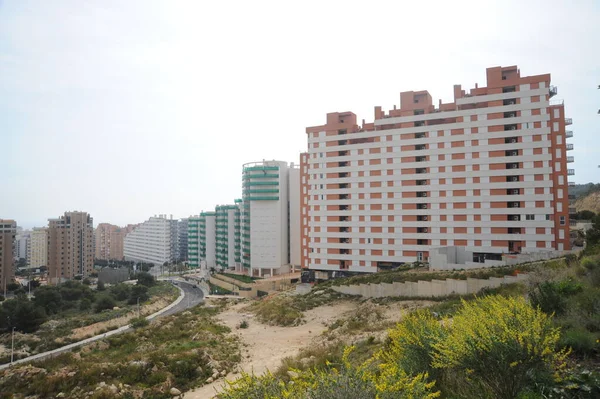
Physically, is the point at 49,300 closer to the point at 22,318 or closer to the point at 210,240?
the point at 22,318

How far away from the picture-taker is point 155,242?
150m

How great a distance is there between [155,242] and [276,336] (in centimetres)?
13769

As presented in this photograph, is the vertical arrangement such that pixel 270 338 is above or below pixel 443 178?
below

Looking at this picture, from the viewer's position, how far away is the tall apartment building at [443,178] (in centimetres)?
4350

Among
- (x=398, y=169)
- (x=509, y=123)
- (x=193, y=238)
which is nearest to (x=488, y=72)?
(x=509, y=123)

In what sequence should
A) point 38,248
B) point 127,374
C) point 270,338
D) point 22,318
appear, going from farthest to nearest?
point 38,248
point 22,318
point 270,338
point 127,374

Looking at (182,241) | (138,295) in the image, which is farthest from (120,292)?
(182,241)

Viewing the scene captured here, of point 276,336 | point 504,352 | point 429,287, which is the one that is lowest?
point 276,336

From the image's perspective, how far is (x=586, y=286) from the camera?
13.3 metres

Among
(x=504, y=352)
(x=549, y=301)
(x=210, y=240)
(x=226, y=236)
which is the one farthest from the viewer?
(x=210, y=240)

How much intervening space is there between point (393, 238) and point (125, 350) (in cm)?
3757

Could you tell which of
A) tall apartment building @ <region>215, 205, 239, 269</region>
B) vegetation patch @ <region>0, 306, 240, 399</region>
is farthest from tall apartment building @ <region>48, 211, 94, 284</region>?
vegetation patch @ <region>0, 306, 240, 399</region>

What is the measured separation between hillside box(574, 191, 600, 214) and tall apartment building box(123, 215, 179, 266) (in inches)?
5533

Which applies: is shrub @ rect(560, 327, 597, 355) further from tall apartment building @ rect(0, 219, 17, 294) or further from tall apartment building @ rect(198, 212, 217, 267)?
tall apartment building @ rect(0, 219, 17, 294)
